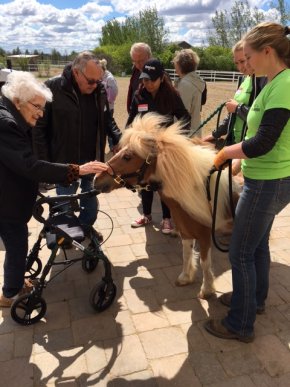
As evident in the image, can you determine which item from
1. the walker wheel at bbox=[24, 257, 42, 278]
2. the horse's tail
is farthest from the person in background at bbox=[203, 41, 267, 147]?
the walker wheel at bbox=[24, 257, 42, 278]

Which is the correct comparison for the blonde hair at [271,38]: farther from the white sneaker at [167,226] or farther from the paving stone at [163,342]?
the white sneaker at [167,226]

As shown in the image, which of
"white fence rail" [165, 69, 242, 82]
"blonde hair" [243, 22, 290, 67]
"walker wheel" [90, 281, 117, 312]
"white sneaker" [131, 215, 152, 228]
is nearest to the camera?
"blonde hair" [243, 22, 290, 67]

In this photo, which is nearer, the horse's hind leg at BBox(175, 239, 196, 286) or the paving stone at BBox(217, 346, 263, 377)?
the paving stone at BBox(217, 346, 263, 377)

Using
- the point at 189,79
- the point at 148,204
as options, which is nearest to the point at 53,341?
the point at 148,204

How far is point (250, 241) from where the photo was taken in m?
2.34

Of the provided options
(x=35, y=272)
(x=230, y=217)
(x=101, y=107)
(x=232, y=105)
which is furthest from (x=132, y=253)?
(x=232, y=105)

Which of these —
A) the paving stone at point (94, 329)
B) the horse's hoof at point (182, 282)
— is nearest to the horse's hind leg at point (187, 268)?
the horse's hoof at point (182, 282)

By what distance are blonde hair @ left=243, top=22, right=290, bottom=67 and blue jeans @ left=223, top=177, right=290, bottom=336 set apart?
0.75 m

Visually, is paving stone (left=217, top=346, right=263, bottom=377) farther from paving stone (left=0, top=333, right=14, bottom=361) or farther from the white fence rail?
the white fence rail

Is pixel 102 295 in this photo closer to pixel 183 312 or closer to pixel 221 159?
pixel 183 312

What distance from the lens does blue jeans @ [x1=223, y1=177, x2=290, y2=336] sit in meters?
2.18

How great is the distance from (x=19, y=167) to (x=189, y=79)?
2739 mm

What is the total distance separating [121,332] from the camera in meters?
2.76

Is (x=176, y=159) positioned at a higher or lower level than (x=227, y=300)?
higher
